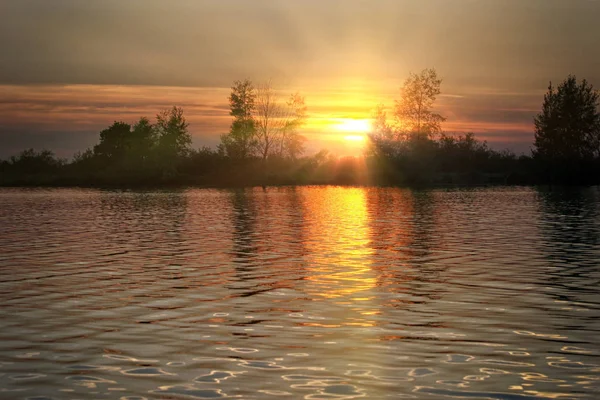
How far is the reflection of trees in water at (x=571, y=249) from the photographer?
60.8ft

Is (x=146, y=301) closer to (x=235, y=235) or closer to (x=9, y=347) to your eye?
(x=9, y=347)

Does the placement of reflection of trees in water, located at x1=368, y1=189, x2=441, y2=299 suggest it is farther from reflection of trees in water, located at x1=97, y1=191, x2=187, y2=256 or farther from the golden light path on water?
reflection of trees in water, located at x1=97, y1=191, x2=187, y2=256

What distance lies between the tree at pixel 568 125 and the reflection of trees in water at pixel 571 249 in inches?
3202

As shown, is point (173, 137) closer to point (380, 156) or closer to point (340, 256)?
point (380, 156)

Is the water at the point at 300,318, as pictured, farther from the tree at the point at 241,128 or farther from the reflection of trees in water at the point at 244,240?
the tree at the point at 241,128

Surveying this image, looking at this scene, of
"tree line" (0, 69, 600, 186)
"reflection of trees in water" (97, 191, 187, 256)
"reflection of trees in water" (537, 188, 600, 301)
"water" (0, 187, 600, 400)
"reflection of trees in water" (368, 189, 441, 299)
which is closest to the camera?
"water" (0, 187, 600, 400)

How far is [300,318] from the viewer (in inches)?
580

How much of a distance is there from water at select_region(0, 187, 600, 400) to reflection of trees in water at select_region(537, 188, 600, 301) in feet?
0.46

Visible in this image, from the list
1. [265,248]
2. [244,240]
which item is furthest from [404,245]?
[244,240]

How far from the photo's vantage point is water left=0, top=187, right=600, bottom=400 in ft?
33.4

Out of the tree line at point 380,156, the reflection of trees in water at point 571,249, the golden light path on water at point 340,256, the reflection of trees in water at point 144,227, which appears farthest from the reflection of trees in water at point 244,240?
the tree line at point 380,156

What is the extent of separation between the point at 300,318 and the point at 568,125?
123 m

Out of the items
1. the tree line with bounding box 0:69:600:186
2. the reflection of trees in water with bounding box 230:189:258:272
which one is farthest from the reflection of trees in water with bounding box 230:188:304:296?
the tree line with bounding box 0:69:600:186

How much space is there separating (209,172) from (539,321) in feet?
400
